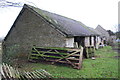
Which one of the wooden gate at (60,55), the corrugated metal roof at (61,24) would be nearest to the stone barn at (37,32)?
the corrugated metal roof at (61,24)

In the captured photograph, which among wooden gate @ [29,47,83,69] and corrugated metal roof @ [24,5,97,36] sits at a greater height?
corrugated metal roof @ [24,5,97,36]

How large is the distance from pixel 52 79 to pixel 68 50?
141 inches

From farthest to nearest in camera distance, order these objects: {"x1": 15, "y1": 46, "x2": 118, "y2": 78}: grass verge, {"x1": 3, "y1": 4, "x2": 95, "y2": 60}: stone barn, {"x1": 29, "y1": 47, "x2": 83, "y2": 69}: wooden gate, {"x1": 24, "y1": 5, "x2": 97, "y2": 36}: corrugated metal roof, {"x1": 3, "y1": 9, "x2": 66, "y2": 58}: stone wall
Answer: {"x1": 24, "y1": 5, "x2": 97, "y2": 36}: corrugated metal roof
{"x1": 3, "y1": 9, "x2": 66, "y2": 58}: stone wall
{"x1": 3, "y1": 4, "x2": 95, "y2": 60}: stone barn
{"x1": 29, "y1": 47, "x2": 83, "y2": 69}: wooden gate
{"x1": 15, "y1": 46, "x2": 118, "y2": 78}: grass verge

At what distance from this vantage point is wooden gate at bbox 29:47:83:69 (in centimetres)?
844

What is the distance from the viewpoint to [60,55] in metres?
9.41

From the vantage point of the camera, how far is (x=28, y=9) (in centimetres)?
1239

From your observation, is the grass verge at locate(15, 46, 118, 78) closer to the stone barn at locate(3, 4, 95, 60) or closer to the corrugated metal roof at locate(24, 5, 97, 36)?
the stone barn at locate(3, 4, 95, 60)

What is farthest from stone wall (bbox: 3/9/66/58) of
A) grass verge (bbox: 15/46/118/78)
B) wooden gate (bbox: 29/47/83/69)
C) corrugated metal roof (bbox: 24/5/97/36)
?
grass verge (bbox: 15/46/118/78)

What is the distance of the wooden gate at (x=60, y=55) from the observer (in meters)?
8.44

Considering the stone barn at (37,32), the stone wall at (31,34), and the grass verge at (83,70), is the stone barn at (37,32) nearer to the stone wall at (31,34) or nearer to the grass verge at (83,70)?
the stone wall at (31,34)

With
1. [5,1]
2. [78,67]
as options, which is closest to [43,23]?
[78,67]

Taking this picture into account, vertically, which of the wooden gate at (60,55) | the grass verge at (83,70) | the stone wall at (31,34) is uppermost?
the stone wall at (31,34)

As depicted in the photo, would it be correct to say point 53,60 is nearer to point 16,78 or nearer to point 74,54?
point 74,54

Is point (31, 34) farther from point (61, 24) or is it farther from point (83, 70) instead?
point (83, 70)
